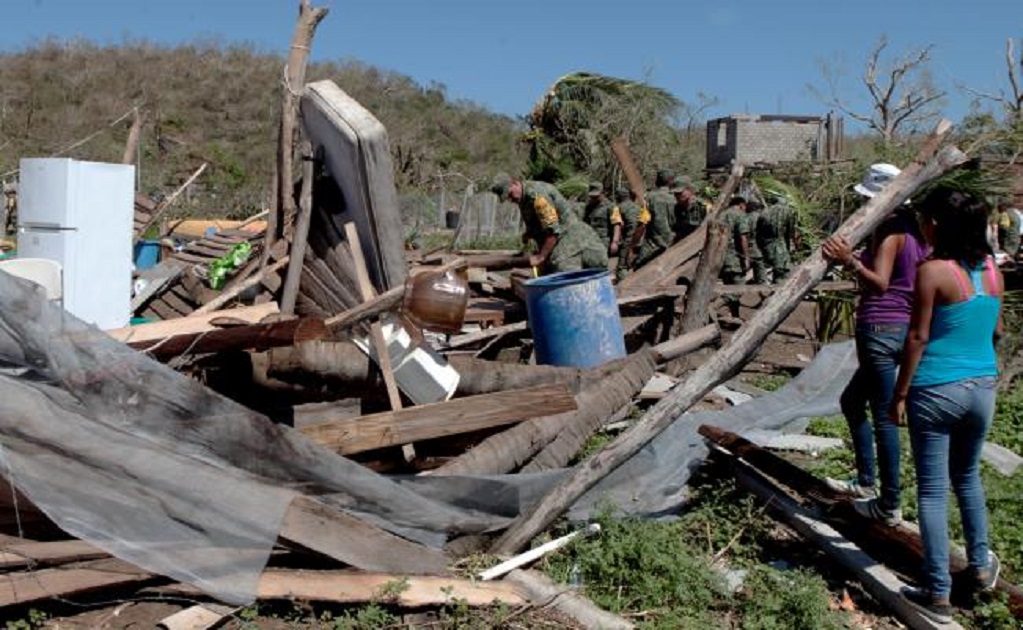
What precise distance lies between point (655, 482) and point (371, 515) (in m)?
1.79

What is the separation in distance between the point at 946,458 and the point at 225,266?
18.1ft

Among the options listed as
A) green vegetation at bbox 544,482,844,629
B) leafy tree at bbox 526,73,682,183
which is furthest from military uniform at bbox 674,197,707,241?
green vegetation at bbox 544,482,844,629

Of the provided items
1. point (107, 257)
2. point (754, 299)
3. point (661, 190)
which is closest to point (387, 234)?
point (107, 257)

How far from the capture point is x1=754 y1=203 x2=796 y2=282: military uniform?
1236 cm

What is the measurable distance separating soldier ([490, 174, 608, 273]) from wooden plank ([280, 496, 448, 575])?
197 inches

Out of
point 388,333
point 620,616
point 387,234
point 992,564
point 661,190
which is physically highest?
point 661,190

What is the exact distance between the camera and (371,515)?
13.3 ft

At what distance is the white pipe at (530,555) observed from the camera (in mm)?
4129

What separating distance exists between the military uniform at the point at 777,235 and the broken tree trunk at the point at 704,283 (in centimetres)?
414

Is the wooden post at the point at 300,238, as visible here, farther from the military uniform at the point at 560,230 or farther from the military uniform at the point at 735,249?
the military uniform at the point at 735,249

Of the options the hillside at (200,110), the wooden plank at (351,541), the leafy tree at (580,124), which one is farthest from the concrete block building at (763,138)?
the wooden plank at (351,541)

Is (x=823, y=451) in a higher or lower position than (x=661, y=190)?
lower

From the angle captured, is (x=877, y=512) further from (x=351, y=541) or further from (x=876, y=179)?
(x=351, y=541)

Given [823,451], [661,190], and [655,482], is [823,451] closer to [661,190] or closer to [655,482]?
[655,482]
